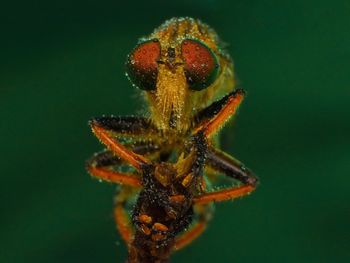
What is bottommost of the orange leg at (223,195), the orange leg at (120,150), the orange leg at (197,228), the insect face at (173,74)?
the orange leg at (197,228)

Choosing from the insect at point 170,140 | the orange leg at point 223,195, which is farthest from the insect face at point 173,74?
the orange leg at point 223,195

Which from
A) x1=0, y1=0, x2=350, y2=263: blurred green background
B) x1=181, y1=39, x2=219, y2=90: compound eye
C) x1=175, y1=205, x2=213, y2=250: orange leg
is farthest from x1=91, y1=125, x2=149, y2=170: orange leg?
x1=0, y1=0, x2=350, y2=263: blurred green background

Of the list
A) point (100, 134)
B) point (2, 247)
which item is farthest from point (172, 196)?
point (2, 247)

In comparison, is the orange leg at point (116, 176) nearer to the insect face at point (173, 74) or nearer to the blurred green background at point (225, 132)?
the insect face at point (173, 74)

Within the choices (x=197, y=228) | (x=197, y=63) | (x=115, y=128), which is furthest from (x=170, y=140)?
(x=197, y=228)

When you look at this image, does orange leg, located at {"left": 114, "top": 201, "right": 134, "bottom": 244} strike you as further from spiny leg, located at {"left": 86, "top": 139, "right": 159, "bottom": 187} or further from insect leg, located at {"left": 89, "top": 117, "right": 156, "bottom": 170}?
insect leg, located at {"left": 89, "top": 117, "right": 156, "bottom": 170}

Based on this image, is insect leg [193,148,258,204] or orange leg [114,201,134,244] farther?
orange leg [114,201,134,244]
